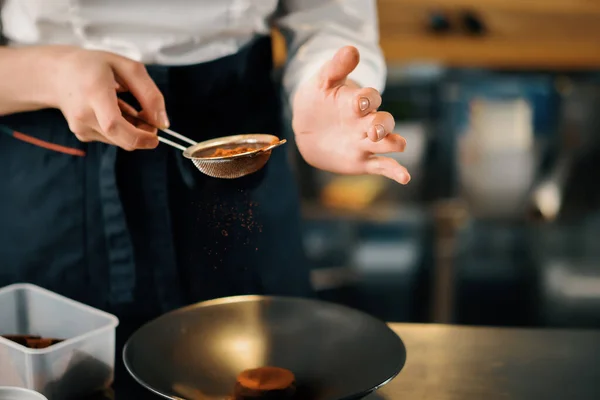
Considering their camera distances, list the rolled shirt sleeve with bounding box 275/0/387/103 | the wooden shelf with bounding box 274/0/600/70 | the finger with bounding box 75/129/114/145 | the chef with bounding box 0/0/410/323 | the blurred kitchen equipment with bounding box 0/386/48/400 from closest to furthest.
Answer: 1. the blurred kitchen equipment with bounding box 0/386/48/400
2. the finger with bounding box 75/129/114/145
3. the chef with bounding box 0/0/410/323
4. the rolled shirt sleeve with bounding box 275/0/387/103
5. the wooden shelf with bounding box 274/0/600/70

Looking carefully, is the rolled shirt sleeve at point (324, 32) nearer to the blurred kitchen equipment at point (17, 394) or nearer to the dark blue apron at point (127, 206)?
the dark blue apron at point (127, 206)

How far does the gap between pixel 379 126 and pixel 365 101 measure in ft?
0.13

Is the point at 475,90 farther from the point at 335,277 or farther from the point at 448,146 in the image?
the point at 335,277

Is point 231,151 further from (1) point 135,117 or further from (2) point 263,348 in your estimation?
(2) point 263,348

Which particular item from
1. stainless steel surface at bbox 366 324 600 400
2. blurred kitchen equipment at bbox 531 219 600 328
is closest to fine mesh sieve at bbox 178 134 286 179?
stainless steel surface at bbox 366 324 600 400

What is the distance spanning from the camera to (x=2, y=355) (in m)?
0.86

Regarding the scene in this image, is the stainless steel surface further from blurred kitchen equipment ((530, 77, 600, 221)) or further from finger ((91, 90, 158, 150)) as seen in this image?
blurred kitchen equipment ((530, 77, 600, 221))

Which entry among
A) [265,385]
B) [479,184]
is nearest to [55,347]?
[265,385]

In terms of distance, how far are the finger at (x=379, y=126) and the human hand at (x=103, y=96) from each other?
0.93 feet

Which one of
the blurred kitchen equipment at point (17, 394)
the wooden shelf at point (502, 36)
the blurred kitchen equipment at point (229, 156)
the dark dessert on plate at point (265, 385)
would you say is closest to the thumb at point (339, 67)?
the blurred kitchen equipment at point (229, 156)

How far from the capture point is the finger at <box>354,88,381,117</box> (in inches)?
36.3

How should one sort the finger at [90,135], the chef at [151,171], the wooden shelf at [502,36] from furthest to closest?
1. the wooden shelf at [502,36]
2. the chef at [151,171]
3. the finger at [90,135]

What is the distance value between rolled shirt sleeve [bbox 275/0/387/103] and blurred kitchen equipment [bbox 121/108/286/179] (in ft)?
0.77

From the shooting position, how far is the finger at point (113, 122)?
3.04 ft
